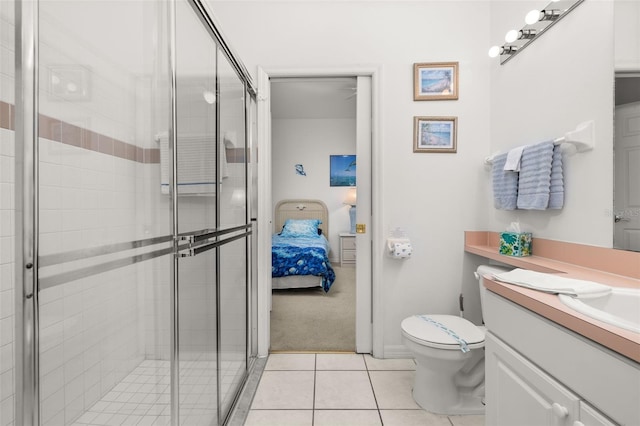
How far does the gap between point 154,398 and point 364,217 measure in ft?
5.71

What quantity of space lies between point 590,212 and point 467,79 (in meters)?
1.32

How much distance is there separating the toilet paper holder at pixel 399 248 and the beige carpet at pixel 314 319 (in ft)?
2.87

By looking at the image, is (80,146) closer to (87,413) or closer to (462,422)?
(87,413)

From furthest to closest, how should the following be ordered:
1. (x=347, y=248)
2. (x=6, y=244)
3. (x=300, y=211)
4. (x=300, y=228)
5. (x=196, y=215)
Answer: (x=300, y=211) → (x=347, y=248) → (x=300, y=228) → (x=196, y=215) → (x=6, y=244)

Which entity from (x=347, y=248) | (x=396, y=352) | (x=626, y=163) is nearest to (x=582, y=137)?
(x=626, y=163)

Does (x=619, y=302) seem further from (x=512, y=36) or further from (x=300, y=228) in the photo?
(x=300, y=228)

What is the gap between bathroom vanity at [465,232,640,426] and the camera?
2.18ft

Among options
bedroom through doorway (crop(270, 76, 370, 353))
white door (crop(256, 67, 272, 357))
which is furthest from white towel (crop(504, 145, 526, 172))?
bedroom through doorway (crop(270, 76, 370, 353))

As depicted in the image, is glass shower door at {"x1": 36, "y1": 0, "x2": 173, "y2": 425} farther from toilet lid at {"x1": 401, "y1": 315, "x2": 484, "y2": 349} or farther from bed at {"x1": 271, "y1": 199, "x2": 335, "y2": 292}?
bed at {"x1": 271, "y1": 199, "x2": 335, "y2": 292}

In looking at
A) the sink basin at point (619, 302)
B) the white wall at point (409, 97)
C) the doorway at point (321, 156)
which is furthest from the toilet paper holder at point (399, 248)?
the doorway at point (321, 156)

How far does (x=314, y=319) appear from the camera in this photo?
10.3 feet

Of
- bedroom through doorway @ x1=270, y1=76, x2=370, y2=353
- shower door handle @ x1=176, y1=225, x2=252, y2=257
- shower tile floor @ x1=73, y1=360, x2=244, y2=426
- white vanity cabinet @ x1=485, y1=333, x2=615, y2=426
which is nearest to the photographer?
white vanity cabinet @ x1=485, y1=333, x2=615, y2=426

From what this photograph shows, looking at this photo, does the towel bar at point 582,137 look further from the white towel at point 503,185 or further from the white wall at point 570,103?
the white towel at point 503,185

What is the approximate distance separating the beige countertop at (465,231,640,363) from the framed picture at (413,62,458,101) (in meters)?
1.07
